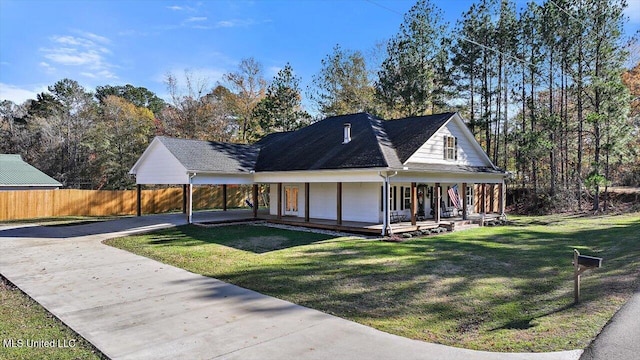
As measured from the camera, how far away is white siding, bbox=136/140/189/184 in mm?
18984

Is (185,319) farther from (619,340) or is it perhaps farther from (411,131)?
(411,131)

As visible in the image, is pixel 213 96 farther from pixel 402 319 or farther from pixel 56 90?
pixel 402 319

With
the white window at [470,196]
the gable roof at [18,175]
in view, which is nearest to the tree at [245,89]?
the gable roof at [18,175]

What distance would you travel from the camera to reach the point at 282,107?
35.7m

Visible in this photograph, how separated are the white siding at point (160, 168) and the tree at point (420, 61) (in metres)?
18.8

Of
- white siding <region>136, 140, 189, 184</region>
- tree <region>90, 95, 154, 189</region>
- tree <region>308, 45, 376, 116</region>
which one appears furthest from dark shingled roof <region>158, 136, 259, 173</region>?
tree <region>90, 95, 154, 189</region>

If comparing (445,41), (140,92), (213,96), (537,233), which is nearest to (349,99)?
(445,41)

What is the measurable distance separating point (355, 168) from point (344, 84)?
23.5 m

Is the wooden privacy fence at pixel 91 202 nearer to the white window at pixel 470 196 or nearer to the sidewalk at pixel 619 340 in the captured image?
the white window at pixel 470 196

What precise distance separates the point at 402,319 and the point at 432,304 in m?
1.11

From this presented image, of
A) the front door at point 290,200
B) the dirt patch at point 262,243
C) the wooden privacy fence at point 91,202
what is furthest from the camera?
the wooden privacy fence at point 91,202

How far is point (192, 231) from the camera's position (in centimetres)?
1703

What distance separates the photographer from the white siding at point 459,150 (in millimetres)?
17127

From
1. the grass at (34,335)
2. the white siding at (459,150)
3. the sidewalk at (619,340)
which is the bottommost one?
the grass at (34,335)
